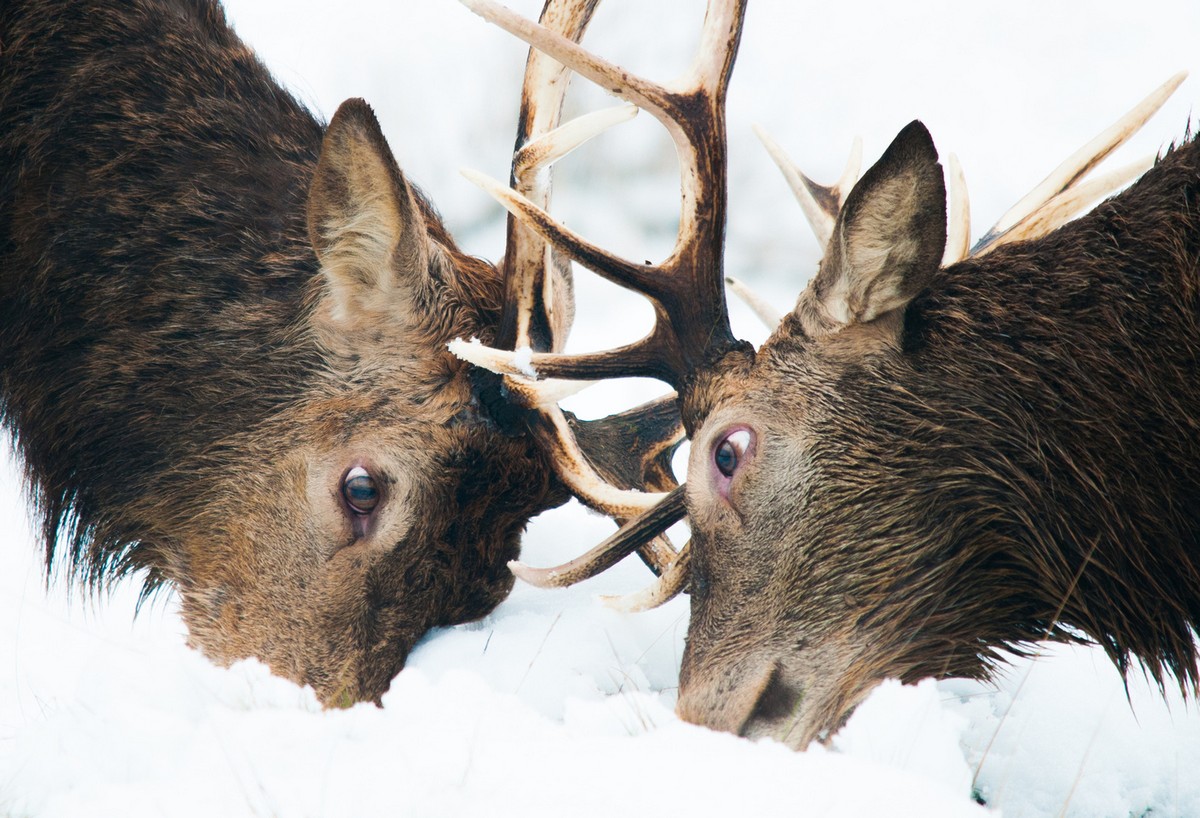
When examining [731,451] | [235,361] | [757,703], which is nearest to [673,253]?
[731,451]

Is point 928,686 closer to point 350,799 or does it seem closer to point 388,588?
point 350,799

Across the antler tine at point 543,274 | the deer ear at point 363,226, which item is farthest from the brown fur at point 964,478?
the deer ear at point 363,226

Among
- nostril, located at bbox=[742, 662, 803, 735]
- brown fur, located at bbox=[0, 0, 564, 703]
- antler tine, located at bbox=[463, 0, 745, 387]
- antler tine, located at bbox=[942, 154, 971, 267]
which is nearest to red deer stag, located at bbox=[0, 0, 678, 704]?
brown fur, located at bbox=[0, 0, 564, 703]

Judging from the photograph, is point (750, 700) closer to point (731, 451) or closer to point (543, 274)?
point (731, 451)

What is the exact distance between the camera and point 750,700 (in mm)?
2650

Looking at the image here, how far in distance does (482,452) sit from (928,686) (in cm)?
134

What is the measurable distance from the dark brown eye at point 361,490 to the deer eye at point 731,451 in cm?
96

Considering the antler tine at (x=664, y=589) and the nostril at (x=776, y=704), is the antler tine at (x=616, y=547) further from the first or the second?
the nostril at (x=776, y=704)

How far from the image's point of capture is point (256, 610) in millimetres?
3137

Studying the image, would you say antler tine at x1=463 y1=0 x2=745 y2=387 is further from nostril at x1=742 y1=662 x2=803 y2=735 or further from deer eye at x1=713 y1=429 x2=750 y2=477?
nostril at x1=742 y1=662 x2=803 y2=735

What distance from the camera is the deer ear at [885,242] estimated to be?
2.52 metres

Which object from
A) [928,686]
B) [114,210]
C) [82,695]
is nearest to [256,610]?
[82,695]

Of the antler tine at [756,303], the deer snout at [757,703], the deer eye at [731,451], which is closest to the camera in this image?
the deer snout at [757,703]

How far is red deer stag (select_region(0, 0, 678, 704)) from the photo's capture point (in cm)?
312
